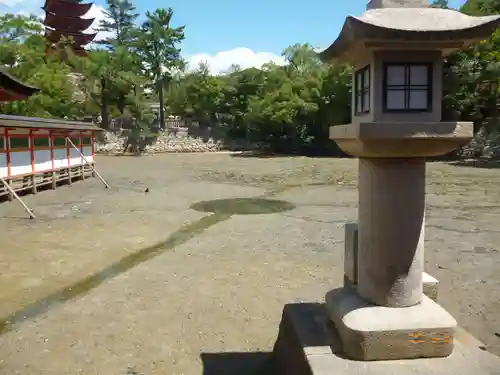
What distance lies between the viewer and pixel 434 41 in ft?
11.9

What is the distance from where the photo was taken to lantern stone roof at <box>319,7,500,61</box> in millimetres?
3520

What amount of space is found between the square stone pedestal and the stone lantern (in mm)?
79

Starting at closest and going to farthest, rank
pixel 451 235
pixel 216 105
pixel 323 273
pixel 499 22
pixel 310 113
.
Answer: pixel 499 22
pixel 323 273
pixel 451 235
pixel 310 113
pixel 216 105

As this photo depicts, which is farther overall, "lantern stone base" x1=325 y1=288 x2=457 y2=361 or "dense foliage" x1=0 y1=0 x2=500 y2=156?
"dense foliage" x1=0 y1=0 x2=500 y2=156

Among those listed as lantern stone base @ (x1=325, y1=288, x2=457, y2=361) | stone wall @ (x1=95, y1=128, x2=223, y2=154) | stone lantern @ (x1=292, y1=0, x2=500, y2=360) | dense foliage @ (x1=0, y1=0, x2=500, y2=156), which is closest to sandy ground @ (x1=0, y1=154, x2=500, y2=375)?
lantern stone base @ (x1=325, y1=288, x2=457, y2=361)

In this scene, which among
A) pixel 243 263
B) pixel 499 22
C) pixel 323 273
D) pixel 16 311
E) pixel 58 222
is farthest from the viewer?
pixel 58 222

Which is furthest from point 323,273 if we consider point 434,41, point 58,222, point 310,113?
point 310,113

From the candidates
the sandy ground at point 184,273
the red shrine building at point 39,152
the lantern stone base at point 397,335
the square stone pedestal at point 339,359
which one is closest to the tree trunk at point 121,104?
the red shrine building at point 39,152

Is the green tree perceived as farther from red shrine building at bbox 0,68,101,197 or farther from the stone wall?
red shrine building at bbox 0,68,101,197

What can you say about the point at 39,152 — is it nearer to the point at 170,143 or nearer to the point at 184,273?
the point at 184,273

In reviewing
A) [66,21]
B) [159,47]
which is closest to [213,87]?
[159,47]

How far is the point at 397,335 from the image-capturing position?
12.4 feet

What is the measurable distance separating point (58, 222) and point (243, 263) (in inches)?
254

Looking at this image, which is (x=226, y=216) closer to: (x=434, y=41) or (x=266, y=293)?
(x=266, y=293)
